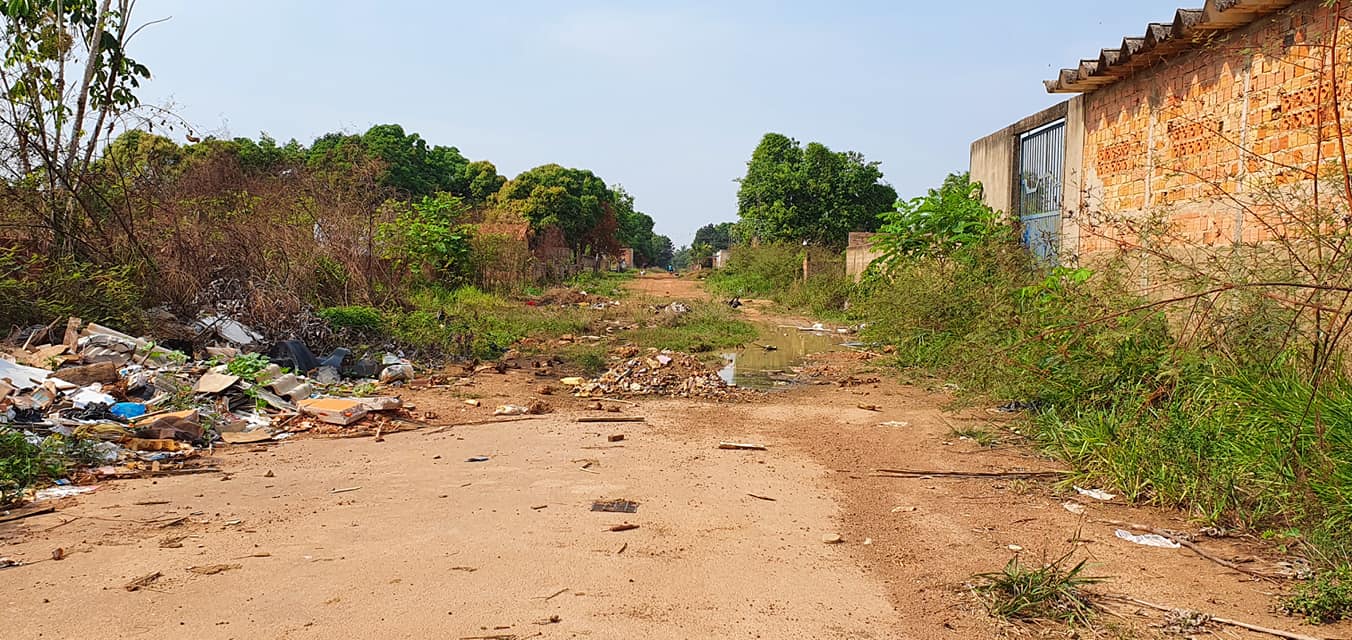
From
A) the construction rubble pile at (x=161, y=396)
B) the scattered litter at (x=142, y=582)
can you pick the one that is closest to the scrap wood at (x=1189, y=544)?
the scattered litter at (x=142, y=582)

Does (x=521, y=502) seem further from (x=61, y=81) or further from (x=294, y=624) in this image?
(x=61, y=81)

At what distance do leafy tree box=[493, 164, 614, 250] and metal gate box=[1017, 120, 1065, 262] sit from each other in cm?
1936

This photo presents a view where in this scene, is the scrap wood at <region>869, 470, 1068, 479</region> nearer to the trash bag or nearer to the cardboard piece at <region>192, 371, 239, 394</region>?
the cardboard piece at <region>192, 371, 239, 394</region>

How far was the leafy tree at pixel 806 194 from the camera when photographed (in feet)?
97.7

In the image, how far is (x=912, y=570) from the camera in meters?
3.67

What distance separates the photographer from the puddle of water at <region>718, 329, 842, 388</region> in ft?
34.0

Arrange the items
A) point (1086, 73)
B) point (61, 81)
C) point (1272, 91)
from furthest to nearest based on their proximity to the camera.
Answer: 1. point (61, 81)
2. point (1086, 73)
3. point (1272, 91)

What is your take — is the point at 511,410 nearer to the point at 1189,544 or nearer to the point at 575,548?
the point at 575,548

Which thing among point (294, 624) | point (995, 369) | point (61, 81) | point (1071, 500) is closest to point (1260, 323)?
point (1071, 500)

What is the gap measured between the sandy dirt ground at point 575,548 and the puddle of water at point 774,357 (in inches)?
160

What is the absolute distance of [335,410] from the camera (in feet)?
23.6

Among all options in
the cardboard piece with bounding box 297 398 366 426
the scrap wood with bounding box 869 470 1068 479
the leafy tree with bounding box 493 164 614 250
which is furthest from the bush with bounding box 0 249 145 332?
the leafy tree with bounding box 493 164 614 250

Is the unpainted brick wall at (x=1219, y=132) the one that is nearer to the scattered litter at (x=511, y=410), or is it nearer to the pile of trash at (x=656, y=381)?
the pile of trash at (x=656, y=381)

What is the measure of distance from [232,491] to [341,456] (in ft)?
3.56
